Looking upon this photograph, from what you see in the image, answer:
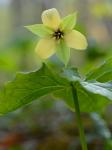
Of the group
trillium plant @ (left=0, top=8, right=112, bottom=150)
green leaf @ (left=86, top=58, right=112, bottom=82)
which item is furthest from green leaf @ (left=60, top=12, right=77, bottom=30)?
green leaf @ (left=86, top=58, right=112, bottom=82)

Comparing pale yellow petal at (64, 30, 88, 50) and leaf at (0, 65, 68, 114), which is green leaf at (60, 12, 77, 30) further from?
leaf at (0, 65, 68, 114)

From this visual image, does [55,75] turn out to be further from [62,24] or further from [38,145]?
[38,145]

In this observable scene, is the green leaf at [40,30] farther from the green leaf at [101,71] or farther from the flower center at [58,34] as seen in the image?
the green leaf at [101,71]

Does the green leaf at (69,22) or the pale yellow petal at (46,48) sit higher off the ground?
the green leaf at (69,22)

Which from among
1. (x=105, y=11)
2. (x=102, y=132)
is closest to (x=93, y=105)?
(x=102, y=132)

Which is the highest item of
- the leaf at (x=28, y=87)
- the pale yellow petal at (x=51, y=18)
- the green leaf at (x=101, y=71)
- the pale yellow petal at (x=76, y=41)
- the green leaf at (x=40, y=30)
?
the pale yellow petal at (x=51, y=18)

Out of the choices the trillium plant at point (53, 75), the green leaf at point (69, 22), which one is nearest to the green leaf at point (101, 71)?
the trillium plant at point (53, 75)

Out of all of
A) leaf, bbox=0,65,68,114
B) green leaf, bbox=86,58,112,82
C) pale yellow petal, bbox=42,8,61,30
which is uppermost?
pale yellow petal, bbox=42,8,61,30
